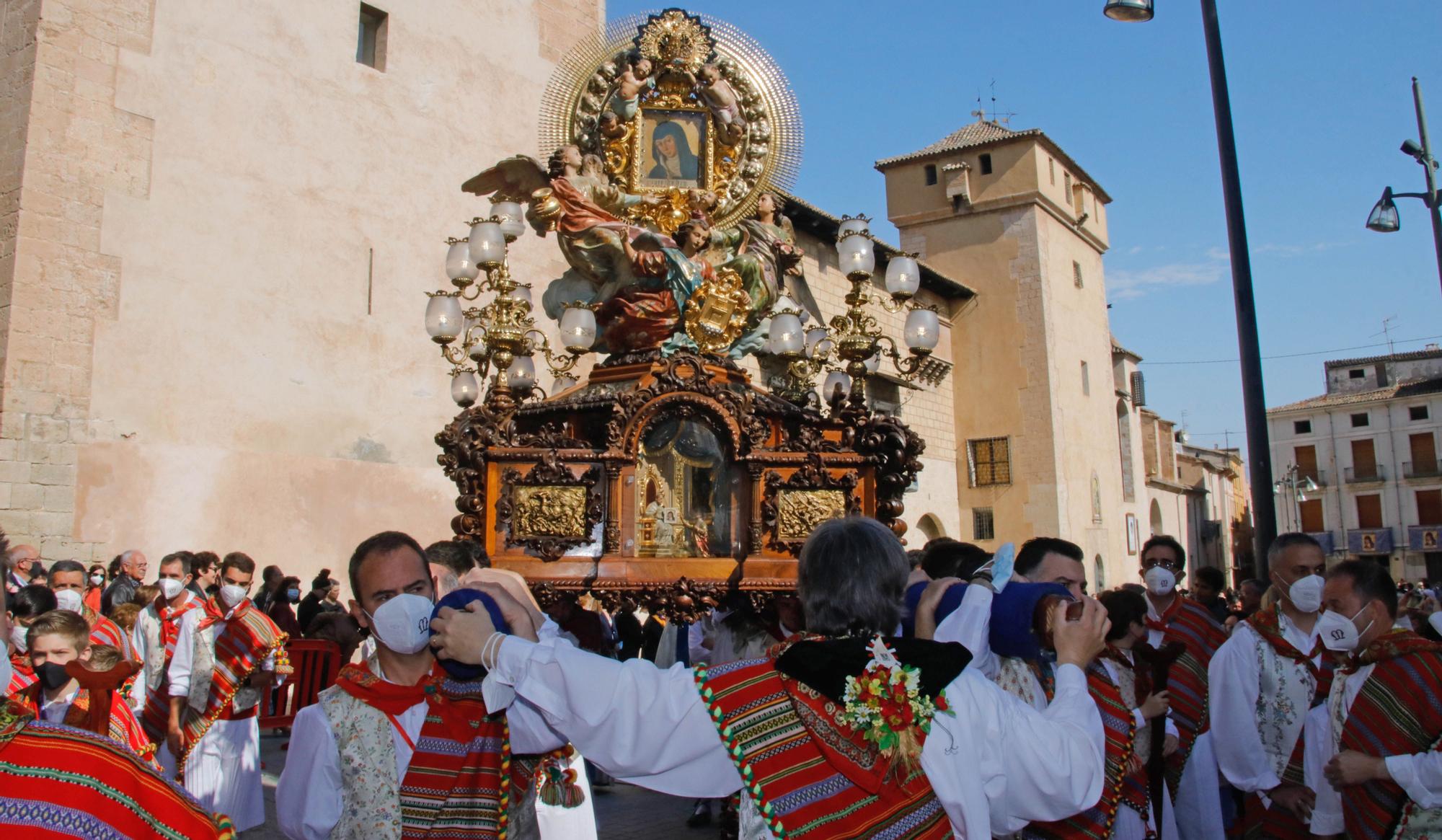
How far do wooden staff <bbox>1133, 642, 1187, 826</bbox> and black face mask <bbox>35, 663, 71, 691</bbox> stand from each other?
4.36 metres

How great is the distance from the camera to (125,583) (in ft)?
32.0

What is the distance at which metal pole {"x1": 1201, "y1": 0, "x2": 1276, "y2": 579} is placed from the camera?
24.8 feet

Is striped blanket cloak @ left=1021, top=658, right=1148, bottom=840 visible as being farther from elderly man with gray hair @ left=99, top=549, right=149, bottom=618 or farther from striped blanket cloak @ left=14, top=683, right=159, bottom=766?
elderly man with gray hair @ left=99, top=549, right=149, bottom=618

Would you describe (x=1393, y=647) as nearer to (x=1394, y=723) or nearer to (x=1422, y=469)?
(x=1394, y=723)

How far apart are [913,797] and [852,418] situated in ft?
18.7

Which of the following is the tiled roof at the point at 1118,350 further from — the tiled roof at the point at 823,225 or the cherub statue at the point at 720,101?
the cherub statue at the point at 720,101

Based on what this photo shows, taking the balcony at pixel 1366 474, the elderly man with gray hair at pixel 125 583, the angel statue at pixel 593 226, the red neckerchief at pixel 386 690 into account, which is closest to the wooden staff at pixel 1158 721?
the red neckerchief at pixel 386 690

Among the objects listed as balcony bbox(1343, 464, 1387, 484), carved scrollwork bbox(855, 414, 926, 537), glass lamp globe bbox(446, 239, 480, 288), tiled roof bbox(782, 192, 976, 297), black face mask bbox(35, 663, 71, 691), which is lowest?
black face mask bbox(35, 663, 71, 691)

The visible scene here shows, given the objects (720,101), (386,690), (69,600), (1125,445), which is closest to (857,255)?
(720,101)

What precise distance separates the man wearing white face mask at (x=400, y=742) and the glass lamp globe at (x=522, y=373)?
553 centimetres

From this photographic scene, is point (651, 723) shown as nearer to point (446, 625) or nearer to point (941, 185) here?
point (446, 625)

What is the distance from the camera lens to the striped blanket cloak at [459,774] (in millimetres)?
2785

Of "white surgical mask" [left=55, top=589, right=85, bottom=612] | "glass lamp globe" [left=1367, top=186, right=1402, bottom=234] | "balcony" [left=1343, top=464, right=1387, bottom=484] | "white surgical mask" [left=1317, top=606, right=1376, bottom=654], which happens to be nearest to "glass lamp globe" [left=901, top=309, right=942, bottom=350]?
"white surgical mask" [left=1317, top=606, right=1376, bottom=654]

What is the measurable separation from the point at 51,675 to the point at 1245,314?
7399 mm
